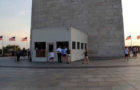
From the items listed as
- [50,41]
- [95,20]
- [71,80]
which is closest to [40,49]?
[50,41]

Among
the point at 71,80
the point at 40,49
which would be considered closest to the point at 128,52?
the point at 40,49

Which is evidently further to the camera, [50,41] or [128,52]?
[128,52]

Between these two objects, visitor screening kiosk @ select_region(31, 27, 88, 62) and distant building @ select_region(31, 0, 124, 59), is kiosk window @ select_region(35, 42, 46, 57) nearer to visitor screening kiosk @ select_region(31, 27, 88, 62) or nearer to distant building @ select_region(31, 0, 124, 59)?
visitor screening kiosk @ select_region(31, 27, 88, 62)

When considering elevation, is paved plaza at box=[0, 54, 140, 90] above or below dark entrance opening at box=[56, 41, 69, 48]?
below

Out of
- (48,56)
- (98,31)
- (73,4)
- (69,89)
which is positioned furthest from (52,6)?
(69,89)

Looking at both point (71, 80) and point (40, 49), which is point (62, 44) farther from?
point (71, 80)

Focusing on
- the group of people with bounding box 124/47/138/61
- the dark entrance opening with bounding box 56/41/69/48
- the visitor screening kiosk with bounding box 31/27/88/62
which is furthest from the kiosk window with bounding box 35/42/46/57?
the group of people with bounding box 124/47/138/61

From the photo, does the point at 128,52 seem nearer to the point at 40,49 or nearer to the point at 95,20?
the point at 95,20

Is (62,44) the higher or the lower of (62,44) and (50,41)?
the lower

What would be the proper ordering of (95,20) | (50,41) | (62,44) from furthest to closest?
(95,20)
(50,41)
(62,44)

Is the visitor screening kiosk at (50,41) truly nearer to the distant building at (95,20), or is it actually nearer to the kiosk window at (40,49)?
the kiosk window at (40,49)

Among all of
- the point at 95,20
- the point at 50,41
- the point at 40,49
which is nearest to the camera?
the point at 50,41

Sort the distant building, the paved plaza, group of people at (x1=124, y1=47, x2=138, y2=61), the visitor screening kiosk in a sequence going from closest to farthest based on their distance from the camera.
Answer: the paved plaza
the visitor screening kiosk
group of people at (x1=124, y1=47, x2=138, y2=61)
the distant building

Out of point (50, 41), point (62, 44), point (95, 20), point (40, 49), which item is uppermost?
point (95, 20)
